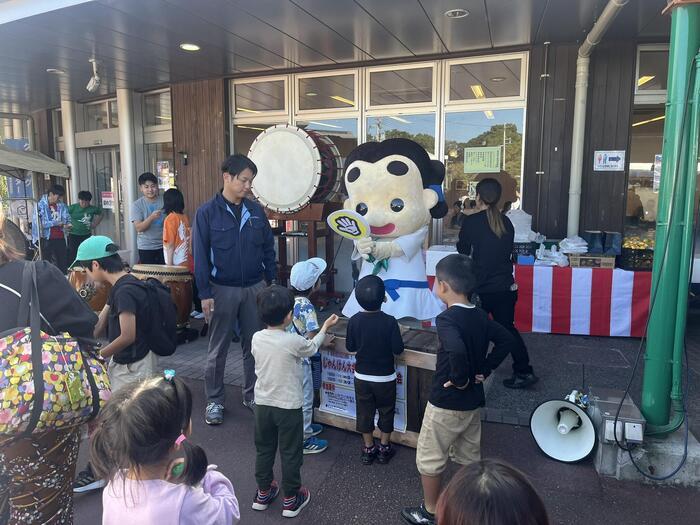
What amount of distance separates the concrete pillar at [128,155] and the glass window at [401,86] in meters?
4.74

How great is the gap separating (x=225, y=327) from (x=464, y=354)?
6.97 feet

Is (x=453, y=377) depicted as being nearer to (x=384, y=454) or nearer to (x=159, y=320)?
(x=384, y=454)

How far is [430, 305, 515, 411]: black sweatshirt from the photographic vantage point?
2512mm

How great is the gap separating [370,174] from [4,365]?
314 centimetres

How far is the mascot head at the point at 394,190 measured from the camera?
4328 mm

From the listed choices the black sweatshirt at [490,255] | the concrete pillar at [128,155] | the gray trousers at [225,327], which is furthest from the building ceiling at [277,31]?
the gray trousers at [225,327]

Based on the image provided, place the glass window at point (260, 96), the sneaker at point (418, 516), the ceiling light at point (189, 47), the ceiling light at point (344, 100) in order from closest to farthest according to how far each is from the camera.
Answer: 1. the sneaker at point (418, 516)
2. the ceiling light at point (189, 47)
3. the ceiling light at point (344, 100)
4. the glass window at point (260, 96)

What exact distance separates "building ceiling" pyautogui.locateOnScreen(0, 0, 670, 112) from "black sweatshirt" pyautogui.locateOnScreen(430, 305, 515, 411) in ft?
12.7

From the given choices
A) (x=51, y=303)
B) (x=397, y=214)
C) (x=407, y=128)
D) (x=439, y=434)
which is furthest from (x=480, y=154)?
(x=51, y=303)

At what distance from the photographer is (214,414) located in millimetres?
3902

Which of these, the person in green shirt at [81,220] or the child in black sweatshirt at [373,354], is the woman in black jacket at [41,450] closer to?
the child in black sweatshirt at [373,354]

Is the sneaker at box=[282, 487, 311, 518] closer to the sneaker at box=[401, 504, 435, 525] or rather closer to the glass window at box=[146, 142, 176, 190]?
the sneaker at box=[401, 504, 435, 525]

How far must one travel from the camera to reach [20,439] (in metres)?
1.85

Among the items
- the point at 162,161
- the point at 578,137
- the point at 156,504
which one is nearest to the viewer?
the point at 156,504
